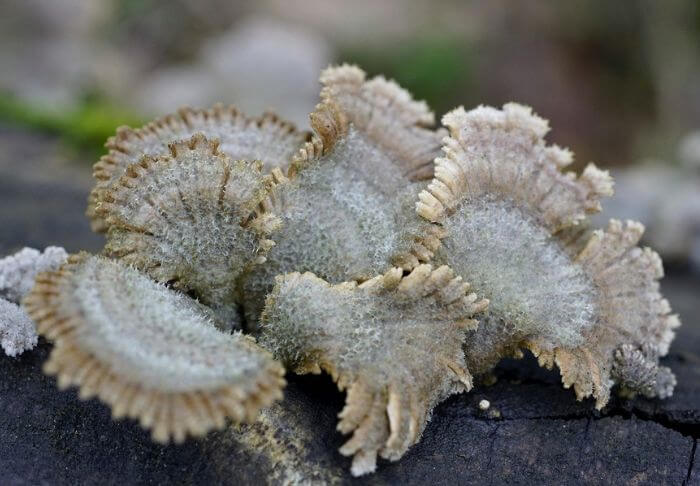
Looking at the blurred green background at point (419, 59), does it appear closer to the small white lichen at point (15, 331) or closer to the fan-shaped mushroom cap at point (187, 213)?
the small white lichen at point (15, 331)

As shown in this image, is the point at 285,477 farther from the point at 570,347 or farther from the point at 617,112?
the point at 617,112

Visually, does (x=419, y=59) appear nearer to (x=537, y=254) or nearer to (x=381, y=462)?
(x=537, y=254)

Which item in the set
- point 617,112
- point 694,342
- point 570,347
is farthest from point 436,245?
point 617,112

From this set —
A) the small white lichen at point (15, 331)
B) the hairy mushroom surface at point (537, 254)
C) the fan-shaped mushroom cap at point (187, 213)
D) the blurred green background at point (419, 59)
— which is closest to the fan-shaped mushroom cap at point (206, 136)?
the fan-shaped mushroom cap at point (187, 213)

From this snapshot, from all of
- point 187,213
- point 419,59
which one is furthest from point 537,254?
point 419,59

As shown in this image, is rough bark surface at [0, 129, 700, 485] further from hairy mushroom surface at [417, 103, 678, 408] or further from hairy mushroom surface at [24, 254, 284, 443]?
hairy mushroom surface at [24, 254, 284, 443]

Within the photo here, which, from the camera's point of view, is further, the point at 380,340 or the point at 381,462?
the point at 381,462

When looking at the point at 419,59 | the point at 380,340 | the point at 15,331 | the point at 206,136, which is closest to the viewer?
the point at 380,340

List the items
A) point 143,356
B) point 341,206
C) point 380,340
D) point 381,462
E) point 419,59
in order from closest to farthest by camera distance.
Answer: point 143,356
point 380,340
point 381,462
point 341,206
point 419,59
